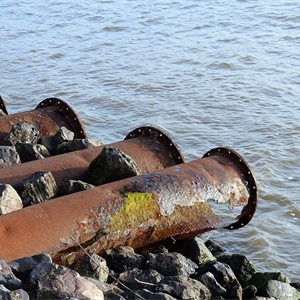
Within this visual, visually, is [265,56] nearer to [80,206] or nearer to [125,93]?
[125,93]

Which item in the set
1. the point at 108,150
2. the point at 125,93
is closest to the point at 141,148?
the point at 108,150

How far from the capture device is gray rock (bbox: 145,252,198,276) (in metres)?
5.68

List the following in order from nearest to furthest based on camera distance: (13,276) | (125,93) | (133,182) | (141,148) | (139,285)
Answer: (13,276) < (139,285) < (133,182) < (141,148) < (125,93)

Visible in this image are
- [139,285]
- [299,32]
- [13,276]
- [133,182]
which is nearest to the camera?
[13,276]

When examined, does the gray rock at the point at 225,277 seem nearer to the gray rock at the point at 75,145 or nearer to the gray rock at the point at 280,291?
the gray rock at the point at 280,291

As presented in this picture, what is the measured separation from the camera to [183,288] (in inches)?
203

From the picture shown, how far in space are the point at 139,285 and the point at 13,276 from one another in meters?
1.11

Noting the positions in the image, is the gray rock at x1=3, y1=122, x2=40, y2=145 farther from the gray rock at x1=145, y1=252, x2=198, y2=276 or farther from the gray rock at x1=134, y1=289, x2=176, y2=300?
the gray rock at x1=134, y1=289, x2=176, y2=300

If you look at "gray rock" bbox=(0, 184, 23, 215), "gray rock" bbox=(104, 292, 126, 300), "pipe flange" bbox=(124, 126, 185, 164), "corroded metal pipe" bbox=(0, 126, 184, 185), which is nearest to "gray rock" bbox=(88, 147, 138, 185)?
"corroded metal pipe" bbox=(0, 126, 184, 185)

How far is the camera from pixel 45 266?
4512 mm

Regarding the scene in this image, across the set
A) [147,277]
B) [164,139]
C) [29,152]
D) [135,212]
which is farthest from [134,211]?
[29,152]

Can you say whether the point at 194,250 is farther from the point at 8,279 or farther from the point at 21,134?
the point at 21,134

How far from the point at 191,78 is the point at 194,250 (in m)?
7.09

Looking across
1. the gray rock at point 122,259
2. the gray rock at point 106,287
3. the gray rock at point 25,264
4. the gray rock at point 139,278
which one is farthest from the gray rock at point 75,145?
the gray rock at point 25,264
